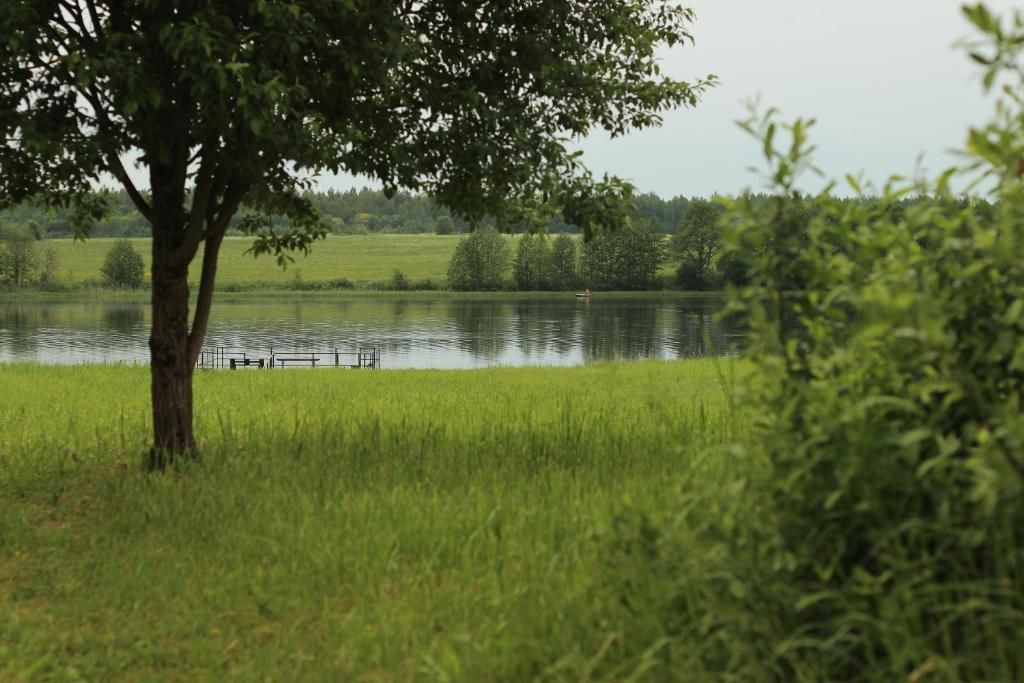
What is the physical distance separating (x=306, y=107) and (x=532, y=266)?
150 meters

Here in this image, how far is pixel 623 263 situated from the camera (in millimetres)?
151250

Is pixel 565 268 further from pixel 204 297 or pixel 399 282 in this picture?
pixel 204 297

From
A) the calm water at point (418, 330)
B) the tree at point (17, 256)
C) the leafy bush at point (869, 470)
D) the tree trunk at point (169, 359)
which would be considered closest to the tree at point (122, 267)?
the calm water at point (418, 330)

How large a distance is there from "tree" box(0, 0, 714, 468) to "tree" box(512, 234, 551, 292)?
14342 centimetres

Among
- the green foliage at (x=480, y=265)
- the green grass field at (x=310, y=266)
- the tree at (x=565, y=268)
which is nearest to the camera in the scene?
the tree at (x=565, y=268)

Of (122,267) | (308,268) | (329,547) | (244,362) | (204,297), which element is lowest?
(244,362)

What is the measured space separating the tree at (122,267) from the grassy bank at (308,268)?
7.07 meters

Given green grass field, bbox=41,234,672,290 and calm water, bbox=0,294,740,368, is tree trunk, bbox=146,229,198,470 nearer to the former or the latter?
calm water, bbox=0,294,740,368

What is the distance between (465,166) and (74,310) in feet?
437

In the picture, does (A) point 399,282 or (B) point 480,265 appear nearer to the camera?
(B) point 480,265

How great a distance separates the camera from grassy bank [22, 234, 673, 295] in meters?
166

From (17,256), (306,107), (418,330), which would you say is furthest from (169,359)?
(17,256)

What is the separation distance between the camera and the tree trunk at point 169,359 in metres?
10.4

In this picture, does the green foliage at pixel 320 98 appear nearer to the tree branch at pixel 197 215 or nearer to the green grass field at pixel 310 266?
the tree branch at pixel 197 215
